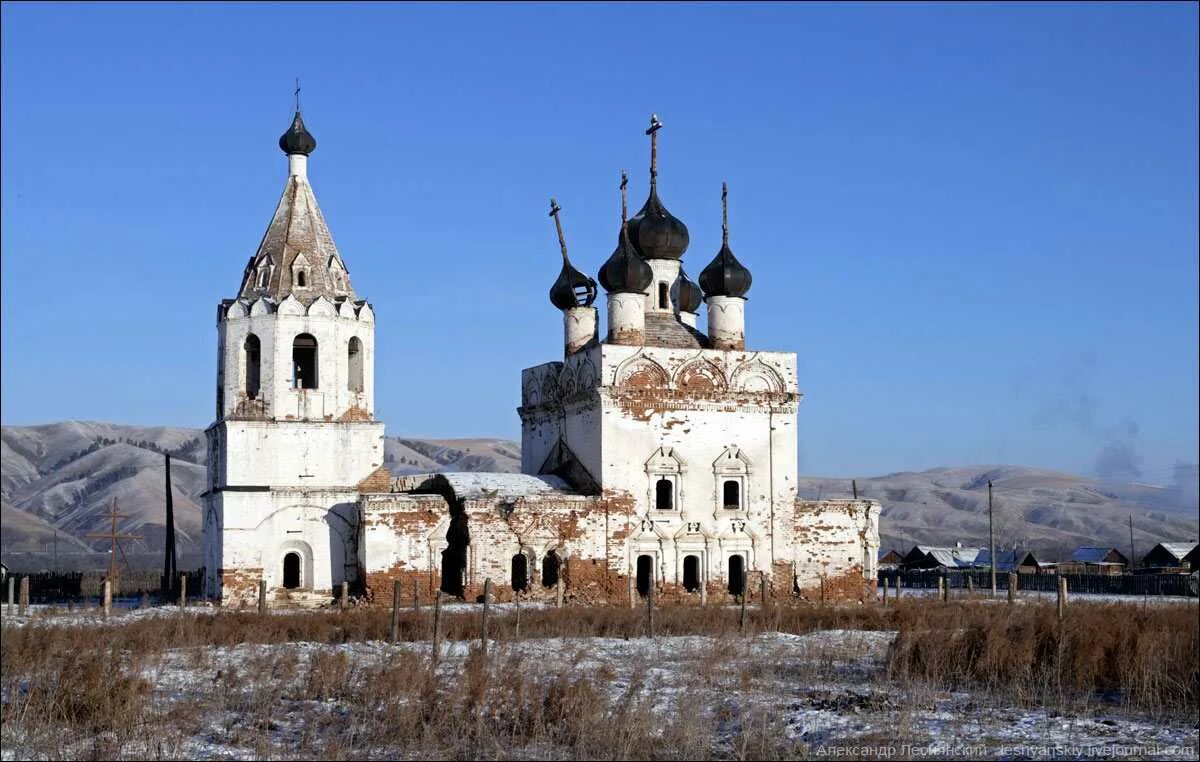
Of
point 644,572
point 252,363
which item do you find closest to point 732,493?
point 644,572

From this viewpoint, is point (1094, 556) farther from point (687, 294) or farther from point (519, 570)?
point (519, 570)

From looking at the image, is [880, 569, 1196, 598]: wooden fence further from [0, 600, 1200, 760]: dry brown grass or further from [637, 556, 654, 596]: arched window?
[0, 600, 1200, 760]: dry brown grass

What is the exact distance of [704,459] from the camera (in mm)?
28203

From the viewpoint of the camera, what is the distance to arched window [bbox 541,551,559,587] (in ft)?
88.5

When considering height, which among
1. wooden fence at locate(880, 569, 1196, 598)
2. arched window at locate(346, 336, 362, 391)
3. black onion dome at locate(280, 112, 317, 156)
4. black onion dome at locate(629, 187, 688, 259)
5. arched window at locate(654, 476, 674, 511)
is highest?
black onion dome at locate(280, 112, 317, 156)

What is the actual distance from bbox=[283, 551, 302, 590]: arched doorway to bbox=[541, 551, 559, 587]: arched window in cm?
475

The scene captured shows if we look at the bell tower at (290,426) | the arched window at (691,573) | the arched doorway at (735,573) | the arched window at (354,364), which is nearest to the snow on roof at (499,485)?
the bell tower at (290,426)

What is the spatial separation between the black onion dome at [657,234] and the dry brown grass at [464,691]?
1392 cm

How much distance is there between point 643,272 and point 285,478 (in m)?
8.37

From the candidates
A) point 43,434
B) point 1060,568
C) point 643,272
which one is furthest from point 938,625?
point 43,434

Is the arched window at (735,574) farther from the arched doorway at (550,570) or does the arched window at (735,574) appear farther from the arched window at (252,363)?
the arched window at (252,363)

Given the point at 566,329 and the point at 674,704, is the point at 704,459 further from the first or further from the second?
the point at 674,704

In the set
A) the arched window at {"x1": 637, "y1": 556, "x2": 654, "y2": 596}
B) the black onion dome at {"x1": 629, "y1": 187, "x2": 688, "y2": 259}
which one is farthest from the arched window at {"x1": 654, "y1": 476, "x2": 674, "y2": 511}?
the black onion dome at {"x1": 629, "y1": 187, "x2": 688, "y2": 259}

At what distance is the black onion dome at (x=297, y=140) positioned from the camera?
2809cm
